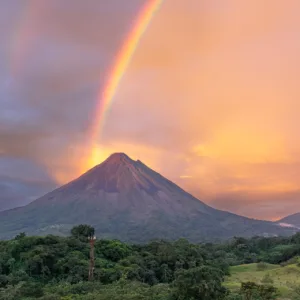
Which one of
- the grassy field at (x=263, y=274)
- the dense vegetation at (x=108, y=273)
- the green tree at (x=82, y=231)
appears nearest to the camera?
the dense vegetation at (x=108, y=273)

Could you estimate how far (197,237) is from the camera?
151 m

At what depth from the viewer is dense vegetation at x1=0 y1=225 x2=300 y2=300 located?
1942 centimetres

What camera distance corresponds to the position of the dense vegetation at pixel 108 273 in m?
19.4

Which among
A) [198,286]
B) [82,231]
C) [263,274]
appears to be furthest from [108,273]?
[263,274]

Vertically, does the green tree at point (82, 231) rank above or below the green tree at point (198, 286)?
above

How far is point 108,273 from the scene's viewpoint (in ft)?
102

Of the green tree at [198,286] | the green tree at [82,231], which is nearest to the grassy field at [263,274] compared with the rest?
the green tree at [198,286]

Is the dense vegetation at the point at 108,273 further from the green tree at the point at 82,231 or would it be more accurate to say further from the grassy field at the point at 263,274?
the grassy field at the point at 263,274

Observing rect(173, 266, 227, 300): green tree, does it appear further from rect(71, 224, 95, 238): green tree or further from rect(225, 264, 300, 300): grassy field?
rect(71, 224, 95, 238): green tree

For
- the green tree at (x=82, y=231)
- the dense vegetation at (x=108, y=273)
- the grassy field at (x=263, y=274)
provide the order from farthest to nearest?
1. the green tree at (x=82, y=231)
2. the grassy field at (x=263, y=274)
3. the dense vegetation at (x=108, y=273)

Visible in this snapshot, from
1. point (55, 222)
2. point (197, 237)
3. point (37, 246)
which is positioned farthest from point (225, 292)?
point (55, 222)

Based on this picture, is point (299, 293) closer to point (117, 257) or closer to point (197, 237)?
point (117, 257)

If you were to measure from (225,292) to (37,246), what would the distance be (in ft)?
66.5

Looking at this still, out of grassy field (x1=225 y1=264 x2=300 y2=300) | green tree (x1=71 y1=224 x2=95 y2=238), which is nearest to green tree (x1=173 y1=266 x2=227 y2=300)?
grassy field (x1=225 y1=264 x2=300 y2=300)
